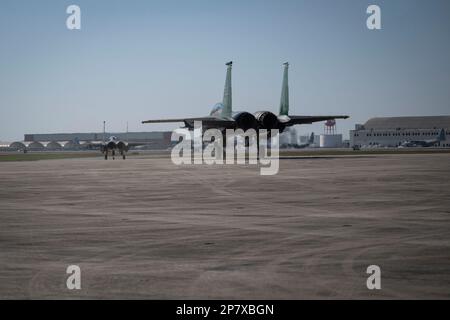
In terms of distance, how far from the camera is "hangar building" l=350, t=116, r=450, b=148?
174 metres

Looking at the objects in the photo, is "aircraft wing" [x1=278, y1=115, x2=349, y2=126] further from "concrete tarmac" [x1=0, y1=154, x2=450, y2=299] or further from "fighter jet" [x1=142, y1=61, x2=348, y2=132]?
"concrete tarmac" [x1=0, y1=154, x2=450, y2=299]

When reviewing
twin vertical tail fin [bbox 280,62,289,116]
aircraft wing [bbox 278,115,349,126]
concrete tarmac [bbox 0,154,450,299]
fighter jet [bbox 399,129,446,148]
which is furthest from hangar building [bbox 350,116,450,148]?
concrete tarmac [bbox 0,154,450,299]

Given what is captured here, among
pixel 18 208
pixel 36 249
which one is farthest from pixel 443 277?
pixel 18 208

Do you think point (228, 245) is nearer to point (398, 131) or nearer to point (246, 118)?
point (246, 118)

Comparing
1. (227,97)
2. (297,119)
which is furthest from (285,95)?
(227,97)

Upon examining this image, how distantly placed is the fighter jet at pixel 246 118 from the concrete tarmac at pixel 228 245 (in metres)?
35.4

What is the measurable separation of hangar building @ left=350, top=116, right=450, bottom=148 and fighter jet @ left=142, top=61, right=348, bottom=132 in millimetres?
116721

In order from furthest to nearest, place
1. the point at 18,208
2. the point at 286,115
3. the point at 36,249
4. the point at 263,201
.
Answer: the point at 286,115 < the point at 263,201 < the point at 18,208 < the point at 36,249

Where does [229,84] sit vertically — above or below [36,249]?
above
